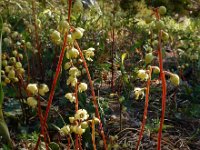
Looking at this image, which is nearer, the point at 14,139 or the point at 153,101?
the point at 14,139

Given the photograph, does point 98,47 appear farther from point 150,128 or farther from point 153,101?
point 150,128

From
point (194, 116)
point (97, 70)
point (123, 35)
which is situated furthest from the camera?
point (123, 35)

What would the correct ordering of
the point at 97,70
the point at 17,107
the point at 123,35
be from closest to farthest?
the point at 17,107
the point at 97,70
the point at 123,35

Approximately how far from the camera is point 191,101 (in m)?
3.11

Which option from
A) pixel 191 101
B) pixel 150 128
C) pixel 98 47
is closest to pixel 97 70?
pixel 98 47

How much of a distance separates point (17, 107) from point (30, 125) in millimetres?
138

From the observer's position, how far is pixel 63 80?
125 inches

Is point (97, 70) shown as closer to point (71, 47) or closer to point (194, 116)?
point (194, 116)

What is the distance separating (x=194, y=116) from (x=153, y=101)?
346 millimetres

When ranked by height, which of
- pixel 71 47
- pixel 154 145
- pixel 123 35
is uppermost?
pixel 71 47

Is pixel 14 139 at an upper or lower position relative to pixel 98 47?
lower

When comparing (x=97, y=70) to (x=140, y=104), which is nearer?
(x=140, y=104)

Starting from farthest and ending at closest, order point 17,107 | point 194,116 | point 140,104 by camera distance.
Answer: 1. point 140,104
2. point 194,116
3. point 17,107

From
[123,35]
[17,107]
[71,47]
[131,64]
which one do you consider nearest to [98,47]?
[131,64]
